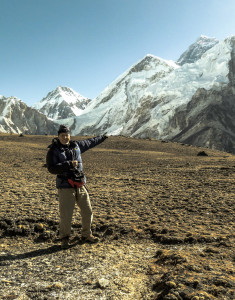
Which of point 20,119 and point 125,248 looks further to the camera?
point 20,119

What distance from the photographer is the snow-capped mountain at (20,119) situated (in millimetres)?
144325

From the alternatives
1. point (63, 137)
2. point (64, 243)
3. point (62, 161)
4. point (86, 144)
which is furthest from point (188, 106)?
point (64, 243)

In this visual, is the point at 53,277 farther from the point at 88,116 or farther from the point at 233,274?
the point at 88,116

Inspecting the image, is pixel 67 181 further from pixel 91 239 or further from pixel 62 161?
pixel 91 239

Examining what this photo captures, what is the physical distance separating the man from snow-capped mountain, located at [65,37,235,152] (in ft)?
238

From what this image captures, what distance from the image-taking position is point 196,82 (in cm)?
10325

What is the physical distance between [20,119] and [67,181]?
162m

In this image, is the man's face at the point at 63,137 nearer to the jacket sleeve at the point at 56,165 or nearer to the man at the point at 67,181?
the man at the point at 67,181

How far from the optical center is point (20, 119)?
6097 inches

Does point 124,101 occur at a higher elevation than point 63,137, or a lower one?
higher

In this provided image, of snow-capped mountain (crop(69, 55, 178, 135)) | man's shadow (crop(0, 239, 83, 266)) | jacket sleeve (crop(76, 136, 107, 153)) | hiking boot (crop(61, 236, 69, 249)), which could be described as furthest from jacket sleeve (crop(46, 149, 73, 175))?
snow-capped mountain (crop(69, 55, 178, 135))

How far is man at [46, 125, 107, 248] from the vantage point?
14.0ft

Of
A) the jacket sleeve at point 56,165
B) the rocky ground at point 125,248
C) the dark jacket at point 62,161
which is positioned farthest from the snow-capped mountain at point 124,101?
the jacket sleeve at point 56,165

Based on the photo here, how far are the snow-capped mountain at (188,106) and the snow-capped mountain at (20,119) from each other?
38.5 metres
